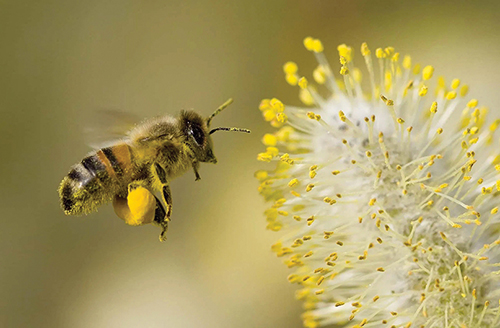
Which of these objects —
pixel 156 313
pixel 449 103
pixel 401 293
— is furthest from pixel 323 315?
pixel 156 313

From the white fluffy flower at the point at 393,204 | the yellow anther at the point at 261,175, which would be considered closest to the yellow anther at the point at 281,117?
the white fluffy flower at the point at 393,204

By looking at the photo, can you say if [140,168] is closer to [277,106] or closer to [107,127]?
[107,127]

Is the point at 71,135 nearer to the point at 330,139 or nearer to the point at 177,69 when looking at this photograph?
the point at 177,69

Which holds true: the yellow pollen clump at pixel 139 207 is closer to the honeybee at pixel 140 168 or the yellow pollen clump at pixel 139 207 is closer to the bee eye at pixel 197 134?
the honeybee at pixel 140 168

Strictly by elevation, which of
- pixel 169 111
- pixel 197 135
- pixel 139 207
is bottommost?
pixel 139 207

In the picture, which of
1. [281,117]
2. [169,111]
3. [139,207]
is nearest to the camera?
[139,207]

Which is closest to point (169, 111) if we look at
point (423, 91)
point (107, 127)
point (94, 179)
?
point (107, 127)
